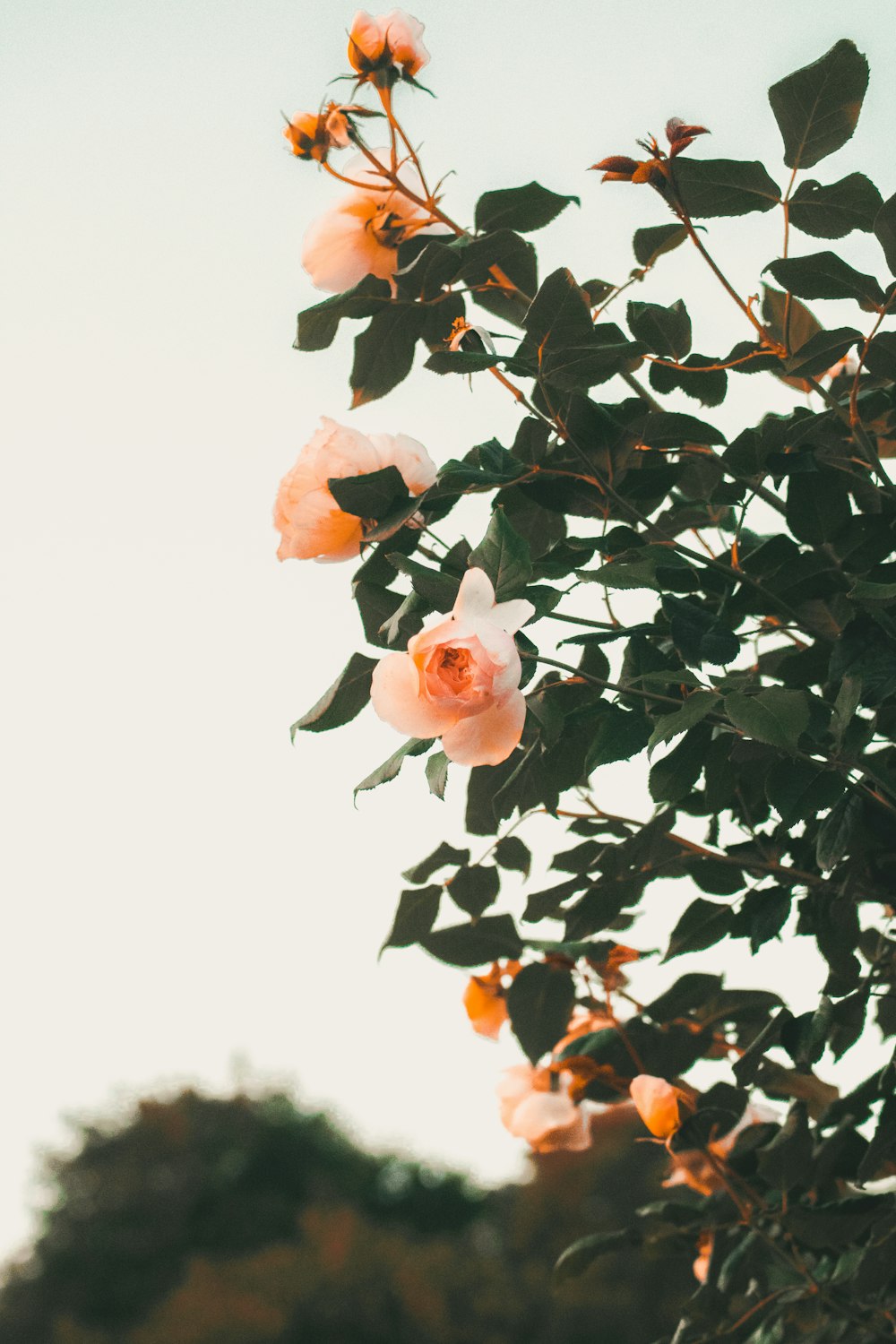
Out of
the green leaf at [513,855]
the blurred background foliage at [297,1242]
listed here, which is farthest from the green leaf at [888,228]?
the blurred background foliage at [297,1242]

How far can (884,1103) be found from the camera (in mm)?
1081

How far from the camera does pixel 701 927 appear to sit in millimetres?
1120

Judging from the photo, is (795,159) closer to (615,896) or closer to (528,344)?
(528,344)

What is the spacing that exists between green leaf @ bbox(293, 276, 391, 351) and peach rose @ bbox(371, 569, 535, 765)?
372mm

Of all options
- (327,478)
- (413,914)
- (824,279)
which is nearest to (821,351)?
(824,279)

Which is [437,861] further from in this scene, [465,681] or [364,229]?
A: [364,229]

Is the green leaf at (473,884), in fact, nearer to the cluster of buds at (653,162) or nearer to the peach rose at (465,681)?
the peach rose at (465,681)

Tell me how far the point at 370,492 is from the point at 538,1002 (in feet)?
2.05

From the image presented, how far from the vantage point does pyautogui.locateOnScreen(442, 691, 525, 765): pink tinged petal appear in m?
0.76

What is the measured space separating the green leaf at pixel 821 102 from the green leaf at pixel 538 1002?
820 millimetres

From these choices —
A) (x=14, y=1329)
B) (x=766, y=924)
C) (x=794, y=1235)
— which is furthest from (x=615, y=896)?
(x=14, y=1329)

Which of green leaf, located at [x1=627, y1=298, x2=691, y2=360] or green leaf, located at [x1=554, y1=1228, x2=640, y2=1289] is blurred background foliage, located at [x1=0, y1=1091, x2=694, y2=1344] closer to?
green leaf, located at [x1=554, y1=1228, x2=640, y2=1289]

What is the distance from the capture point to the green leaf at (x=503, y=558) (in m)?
0.79

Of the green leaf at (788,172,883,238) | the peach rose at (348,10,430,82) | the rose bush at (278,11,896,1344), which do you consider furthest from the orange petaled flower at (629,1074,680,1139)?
the peach rose at (348,10,430,82)
